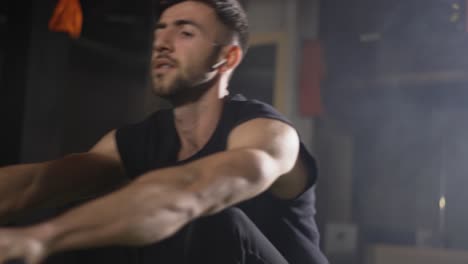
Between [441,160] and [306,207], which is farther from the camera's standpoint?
[441,160]

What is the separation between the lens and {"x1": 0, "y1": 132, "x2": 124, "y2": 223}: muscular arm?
1070 mm

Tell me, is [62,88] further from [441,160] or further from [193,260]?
[441,160]

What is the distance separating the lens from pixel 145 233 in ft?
2.19

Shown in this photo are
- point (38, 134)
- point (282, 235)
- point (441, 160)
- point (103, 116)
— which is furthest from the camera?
point (103, 116)

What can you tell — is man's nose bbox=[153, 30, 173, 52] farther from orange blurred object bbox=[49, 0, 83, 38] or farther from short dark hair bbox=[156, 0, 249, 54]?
orange blurred object bbox=[49, 0, 83, 38]

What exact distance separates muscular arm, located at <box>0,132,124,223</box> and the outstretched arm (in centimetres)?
46

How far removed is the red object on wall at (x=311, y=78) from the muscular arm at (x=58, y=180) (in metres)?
1.18

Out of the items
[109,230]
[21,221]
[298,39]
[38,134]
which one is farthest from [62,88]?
[109,230]

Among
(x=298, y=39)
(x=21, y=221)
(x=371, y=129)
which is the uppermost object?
(x=298, y=39)

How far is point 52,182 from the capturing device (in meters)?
1.12

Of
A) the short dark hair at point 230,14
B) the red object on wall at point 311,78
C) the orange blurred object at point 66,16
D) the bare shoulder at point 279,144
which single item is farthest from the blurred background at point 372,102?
the bare shoulder at point 279,144

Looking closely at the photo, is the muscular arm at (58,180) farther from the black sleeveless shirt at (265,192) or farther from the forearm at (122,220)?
the forearm at (122,220)

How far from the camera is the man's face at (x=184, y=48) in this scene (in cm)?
120

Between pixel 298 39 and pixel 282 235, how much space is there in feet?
4.58
